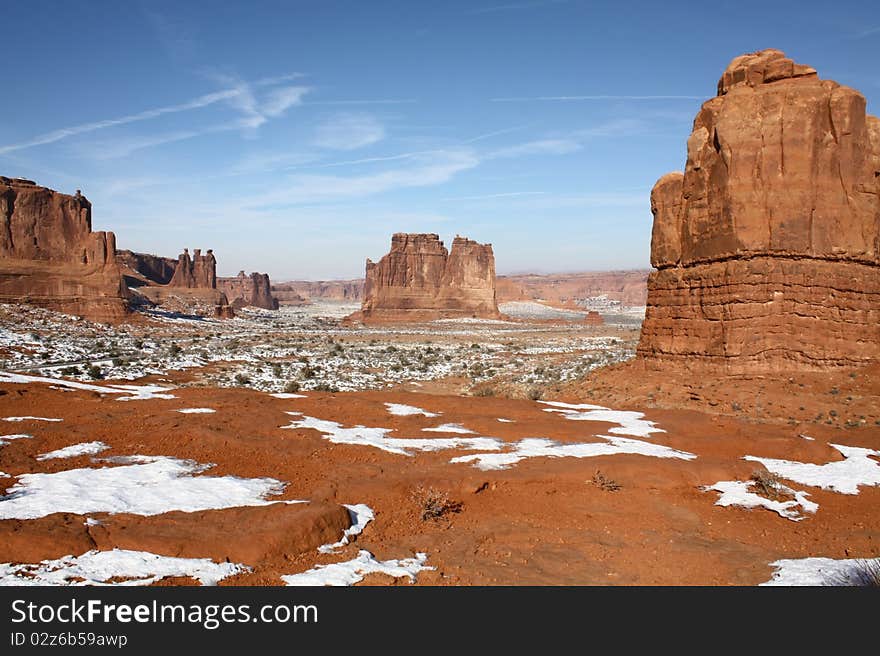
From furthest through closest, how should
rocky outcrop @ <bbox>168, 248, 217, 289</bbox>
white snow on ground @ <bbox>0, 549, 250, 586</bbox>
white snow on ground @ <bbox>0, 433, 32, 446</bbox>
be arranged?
rocky outcrop @ <bbox>168, 248, 217, 289</bbox> → white snow on ground @ <bbox>0, 433, 32, 446</bbox> → white snow on ground @ <bbox>0, 549, 250, 586</bbox>

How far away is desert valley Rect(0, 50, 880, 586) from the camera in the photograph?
575cm

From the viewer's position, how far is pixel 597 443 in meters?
11.4

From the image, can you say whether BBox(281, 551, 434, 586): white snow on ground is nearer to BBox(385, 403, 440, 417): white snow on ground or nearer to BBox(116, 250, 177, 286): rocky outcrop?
BBox(385, 403, 440, 417): white snow on ground

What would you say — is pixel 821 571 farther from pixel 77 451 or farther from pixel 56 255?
pixel 56 255

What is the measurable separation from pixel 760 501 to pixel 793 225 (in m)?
13.8

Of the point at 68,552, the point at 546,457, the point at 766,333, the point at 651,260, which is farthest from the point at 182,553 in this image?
the point at 651,260

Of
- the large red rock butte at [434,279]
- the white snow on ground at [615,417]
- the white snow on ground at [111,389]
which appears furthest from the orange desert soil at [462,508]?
the large red rock butte at [434,279]

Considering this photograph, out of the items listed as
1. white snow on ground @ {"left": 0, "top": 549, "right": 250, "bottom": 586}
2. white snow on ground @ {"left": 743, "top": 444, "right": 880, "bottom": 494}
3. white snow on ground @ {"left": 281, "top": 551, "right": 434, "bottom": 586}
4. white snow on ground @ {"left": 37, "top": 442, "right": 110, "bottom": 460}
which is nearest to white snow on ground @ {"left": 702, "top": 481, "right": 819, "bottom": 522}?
white snow on ground @ {"left": 743, "top": 444, "right": 880, "bottom": 494}

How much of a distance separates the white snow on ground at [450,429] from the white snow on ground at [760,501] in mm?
4784

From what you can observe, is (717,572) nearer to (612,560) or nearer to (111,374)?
(612,560)

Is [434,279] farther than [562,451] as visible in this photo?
Yes

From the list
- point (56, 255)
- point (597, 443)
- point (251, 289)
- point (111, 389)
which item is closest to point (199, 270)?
point (251, 289)

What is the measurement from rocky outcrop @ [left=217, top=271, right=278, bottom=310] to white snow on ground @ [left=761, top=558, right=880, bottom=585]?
151 meters

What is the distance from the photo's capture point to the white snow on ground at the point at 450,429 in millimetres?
12124
